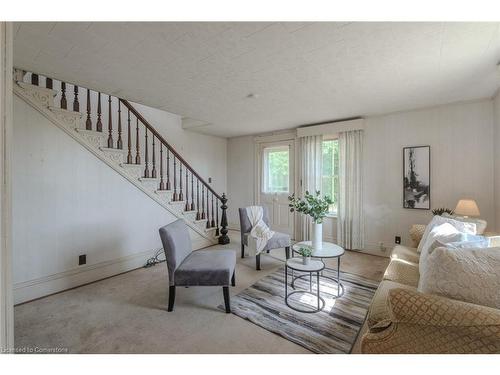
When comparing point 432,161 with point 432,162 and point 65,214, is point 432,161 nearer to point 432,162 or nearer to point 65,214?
point 432,162

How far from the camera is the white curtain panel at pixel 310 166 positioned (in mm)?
4305

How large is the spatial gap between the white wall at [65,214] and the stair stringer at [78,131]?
58mm

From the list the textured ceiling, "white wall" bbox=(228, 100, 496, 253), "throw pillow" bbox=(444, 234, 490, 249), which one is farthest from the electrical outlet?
"white wall" bbox=(228, 100, 496, 253)

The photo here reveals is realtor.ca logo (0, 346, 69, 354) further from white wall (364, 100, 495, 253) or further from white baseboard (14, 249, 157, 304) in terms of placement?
white wall (364, 100, 495, 253)

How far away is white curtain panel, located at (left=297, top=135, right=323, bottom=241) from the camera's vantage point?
430 cm

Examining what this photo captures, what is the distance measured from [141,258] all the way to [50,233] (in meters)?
1.14

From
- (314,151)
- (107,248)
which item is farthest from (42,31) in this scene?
(314,151)

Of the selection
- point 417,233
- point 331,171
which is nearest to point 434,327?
point 417,233

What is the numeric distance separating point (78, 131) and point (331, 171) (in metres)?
3.96

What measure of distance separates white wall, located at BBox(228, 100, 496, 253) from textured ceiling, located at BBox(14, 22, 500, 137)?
1.09 feet

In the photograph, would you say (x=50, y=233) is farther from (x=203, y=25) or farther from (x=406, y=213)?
(x=406, y=213)

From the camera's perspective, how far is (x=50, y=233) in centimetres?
250

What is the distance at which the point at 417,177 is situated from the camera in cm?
341

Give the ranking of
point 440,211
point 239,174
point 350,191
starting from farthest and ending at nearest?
point 239,174, point 350,191, point 440,211
